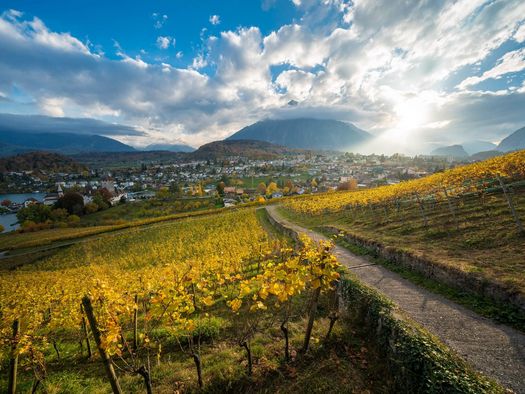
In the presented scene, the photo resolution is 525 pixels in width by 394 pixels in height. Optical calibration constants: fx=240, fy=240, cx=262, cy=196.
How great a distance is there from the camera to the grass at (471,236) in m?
8.27

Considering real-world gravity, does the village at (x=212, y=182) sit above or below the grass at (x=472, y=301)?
below

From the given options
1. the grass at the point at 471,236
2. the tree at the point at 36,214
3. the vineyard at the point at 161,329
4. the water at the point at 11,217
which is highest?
the grass at the point at 471,236

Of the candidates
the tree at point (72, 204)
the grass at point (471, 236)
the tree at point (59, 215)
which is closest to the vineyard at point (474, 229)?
the grass at point (471, 236)

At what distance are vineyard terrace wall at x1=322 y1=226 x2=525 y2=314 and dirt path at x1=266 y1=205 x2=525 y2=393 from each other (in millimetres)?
854

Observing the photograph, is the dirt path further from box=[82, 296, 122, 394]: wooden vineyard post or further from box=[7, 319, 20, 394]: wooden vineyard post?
box=[7, 319, 20, 394]: wooden vineyard post

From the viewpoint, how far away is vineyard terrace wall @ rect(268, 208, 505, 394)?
443 centimetres

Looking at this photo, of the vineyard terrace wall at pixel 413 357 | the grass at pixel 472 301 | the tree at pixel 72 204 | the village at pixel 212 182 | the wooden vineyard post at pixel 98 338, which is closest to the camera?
the wooden vineyard post at pixel 98 338

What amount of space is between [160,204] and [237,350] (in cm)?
8994

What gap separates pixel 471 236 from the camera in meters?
11.5

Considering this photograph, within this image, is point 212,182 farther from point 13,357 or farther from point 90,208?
point 13,357

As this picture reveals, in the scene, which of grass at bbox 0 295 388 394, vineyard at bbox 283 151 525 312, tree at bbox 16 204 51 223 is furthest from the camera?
tree at bbox 16 204 51 223

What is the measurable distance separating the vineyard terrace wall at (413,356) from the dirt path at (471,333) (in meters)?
0.65

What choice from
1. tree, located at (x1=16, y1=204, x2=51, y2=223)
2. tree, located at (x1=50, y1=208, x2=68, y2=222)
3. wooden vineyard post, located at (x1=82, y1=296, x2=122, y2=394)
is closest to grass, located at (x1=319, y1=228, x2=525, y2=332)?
wooden vineyard post, located at (x1=82, y1=296, x2=122, y2=394)

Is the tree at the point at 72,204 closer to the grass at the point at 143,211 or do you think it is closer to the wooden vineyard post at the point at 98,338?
the grass at the point at 143,211
